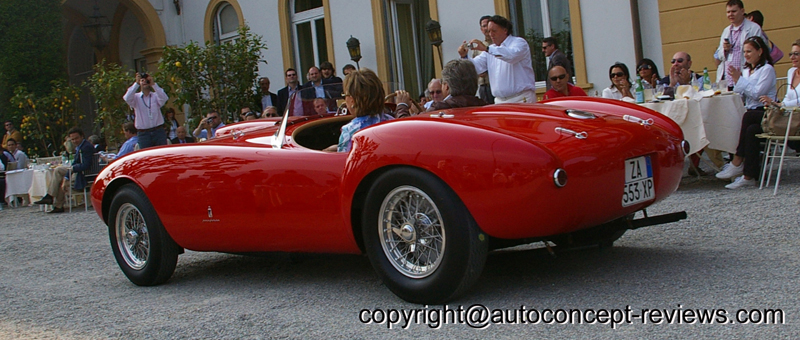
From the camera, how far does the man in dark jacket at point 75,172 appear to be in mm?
11875

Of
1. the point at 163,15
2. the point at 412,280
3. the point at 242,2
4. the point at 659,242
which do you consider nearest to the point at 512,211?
the point at 412,280

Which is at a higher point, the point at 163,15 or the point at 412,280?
the point at 163,15

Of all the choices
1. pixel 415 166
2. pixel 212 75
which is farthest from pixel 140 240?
pixel 212 75

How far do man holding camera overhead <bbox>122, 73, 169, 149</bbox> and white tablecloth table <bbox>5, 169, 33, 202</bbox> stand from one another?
3.49m

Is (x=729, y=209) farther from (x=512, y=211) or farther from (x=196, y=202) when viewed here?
(x=196, y=202)

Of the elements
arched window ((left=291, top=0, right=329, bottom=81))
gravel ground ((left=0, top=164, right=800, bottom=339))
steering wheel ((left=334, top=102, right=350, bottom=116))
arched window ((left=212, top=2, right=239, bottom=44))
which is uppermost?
arched window ((left=212, top=2, right=239, bottom=44))

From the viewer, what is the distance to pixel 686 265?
3932 millimetres

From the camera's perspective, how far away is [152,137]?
38.0 feet

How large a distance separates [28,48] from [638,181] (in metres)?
19.2

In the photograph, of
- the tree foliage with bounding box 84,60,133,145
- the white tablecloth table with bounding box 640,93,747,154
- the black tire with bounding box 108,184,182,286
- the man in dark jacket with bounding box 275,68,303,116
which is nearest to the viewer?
the black tire with bounding box 108,184,182,286

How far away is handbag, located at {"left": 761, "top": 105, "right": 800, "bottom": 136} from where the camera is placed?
6.25 m

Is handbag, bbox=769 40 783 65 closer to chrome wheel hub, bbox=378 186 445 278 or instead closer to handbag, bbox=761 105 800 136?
handbag, bbox=761 105 800 136

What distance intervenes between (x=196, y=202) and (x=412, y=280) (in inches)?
60.5

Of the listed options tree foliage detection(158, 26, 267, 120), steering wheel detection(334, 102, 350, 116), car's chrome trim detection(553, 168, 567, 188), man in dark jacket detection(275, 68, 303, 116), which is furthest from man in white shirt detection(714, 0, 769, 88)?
tree foliage detection(158, 26, 267, 120)
